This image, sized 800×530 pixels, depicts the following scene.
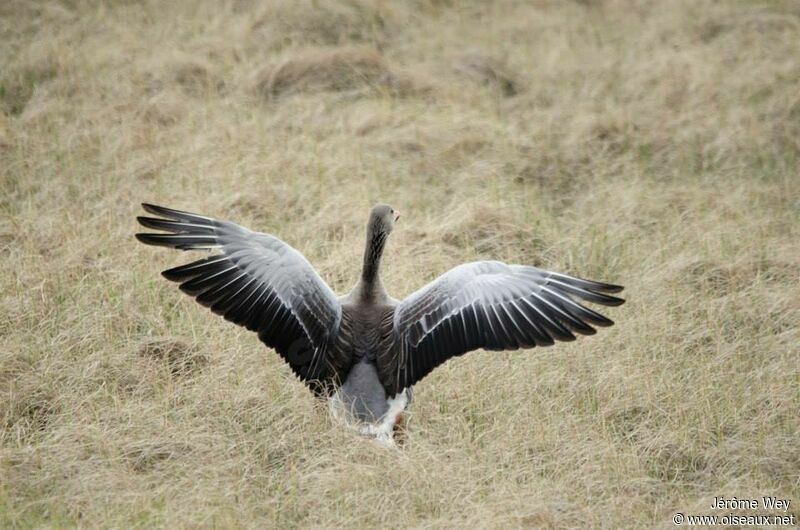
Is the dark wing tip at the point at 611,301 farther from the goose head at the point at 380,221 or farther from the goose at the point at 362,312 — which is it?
the goose head at the point at 380,221

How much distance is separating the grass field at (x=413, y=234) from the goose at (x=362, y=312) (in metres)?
0.27

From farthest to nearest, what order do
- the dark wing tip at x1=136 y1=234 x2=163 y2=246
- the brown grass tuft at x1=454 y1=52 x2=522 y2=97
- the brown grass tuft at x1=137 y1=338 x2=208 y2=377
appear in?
the brown grass tuft at x1=454 y1=52 x2=522 y2=97
the brown grass tuft at x1=137 y1=338 x2=208 y2=377
the dark wing tip at x1=136 y1=234 x2=163 y2=246

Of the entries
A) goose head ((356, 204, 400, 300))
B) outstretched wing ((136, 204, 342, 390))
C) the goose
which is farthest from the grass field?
goose head ((356, 204, 400, 300))

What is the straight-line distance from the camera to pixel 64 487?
458 centimetres

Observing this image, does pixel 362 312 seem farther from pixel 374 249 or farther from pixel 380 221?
pixel 380 221

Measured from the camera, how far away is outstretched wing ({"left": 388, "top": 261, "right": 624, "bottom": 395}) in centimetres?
495

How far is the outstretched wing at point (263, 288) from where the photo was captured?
5.04 meters

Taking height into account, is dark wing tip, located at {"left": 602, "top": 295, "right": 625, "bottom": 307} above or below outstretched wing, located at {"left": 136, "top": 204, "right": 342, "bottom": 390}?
above

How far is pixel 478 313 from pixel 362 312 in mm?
649

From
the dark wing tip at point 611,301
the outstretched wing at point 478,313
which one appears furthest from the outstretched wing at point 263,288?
the dark wing tip at point 611,301

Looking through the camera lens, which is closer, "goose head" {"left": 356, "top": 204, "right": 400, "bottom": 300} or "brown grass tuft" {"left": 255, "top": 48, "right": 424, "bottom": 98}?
"goose head" {"left": 356, "top": 204, "right": 400, "bottom": 300}

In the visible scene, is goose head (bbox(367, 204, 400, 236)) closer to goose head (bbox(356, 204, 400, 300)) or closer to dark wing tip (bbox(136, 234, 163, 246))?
goose head (bbox(356, 204, 400, 300))

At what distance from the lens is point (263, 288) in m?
5.12

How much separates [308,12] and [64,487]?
7.24m
